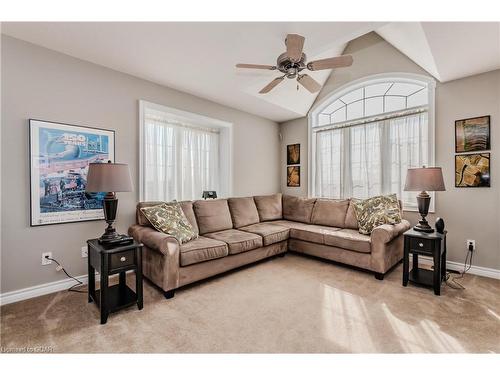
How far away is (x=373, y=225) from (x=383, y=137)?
5.21ft

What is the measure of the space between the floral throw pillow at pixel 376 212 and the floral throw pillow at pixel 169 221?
2.32 meters

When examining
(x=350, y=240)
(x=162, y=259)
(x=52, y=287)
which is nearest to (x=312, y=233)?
(x=350, y=240)

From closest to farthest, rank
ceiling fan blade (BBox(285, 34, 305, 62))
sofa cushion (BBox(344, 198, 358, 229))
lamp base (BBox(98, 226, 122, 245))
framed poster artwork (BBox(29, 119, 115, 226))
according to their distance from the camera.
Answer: ceiling fan blade (BBox(285, 34, 305, 62))
lamp base (BBox(98, 226, 122, 245))
framed poster artwork (BBox(29, 119, 115, 226))
sofa cushion (BBox(344, 198, 358, 229))

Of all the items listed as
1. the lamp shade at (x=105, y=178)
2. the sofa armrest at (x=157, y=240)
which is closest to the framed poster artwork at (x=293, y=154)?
the sofa armrest at (x=157, y=240)

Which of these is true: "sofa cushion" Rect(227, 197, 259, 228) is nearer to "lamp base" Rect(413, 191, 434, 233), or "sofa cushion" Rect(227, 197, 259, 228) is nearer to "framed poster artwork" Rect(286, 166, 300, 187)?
"framed poster artwork" Rect(286, 166, 300, 187)

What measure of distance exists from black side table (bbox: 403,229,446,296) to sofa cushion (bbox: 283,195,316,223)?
1.70 meters

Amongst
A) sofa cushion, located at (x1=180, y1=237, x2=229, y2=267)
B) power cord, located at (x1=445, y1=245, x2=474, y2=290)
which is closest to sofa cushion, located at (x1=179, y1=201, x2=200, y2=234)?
sofa cushion, located at (x1=180, y1=237, x2=229, y2=267)

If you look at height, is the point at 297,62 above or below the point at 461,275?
above

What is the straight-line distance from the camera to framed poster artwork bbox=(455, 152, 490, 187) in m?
2.90

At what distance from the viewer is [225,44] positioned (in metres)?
2.53

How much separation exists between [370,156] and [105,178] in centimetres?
390

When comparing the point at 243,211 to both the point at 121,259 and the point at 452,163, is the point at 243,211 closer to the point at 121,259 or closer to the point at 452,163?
the point at 121,259

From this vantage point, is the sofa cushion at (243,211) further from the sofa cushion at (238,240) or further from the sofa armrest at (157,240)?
the sofa armrest at (157,240)
